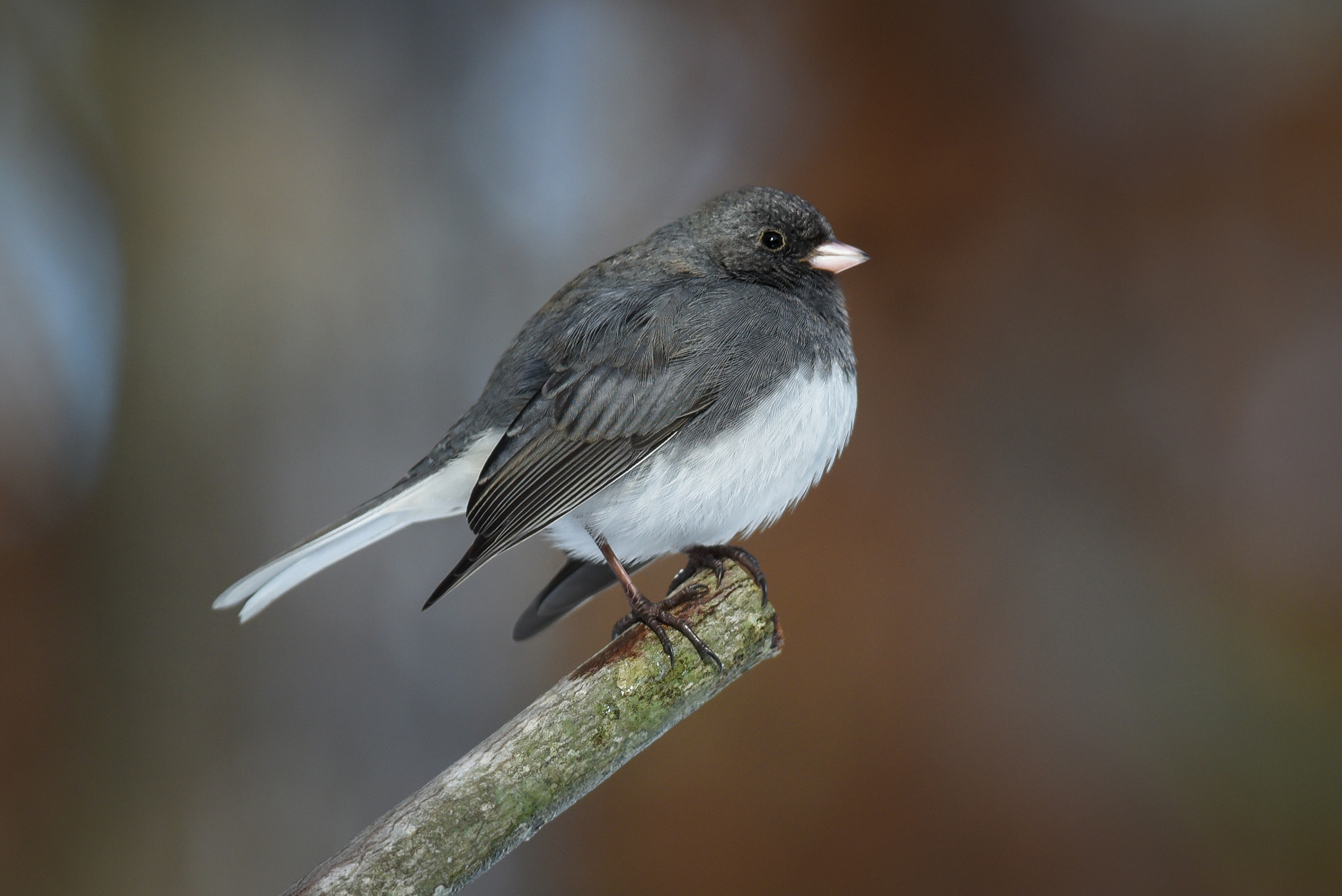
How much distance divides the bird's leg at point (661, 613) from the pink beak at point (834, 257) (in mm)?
474

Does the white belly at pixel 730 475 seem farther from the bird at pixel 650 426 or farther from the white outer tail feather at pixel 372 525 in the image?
the white outer tail feather at pixel 372 525

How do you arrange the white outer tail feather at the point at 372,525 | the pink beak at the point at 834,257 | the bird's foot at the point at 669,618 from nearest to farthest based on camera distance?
the bird's foot at the point at 669,618 < the white outer tail feather at the point at 372,525 < the pink beak at the point at 834,257

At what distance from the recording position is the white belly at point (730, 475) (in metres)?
1.11

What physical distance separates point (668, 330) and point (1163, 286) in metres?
1.32

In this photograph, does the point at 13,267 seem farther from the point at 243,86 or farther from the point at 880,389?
the point at 880,389

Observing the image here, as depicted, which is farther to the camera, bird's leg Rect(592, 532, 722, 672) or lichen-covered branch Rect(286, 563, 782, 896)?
bird's leg Rect(592, 532, 722, 672)

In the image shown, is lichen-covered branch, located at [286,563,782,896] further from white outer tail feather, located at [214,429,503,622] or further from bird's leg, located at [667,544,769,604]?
white outer tail feather, located at [214,429,503,622]

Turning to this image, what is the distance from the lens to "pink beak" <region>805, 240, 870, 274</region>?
1274 mm

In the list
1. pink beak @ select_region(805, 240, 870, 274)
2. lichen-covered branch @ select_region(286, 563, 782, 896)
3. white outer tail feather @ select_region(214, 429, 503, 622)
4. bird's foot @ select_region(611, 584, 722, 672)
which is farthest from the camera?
pink beak @ select_region(805, 240, 870, 274)

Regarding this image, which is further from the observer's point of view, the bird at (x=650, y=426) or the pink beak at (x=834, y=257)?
the pink beak at (x=834, y=257)

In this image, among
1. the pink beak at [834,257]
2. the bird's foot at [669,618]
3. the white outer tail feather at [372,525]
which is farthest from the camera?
the pink beak at [834,257]

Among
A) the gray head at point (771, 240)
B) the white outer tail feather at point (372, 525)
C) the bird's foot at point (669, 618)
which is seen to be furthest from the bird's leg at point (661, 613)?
the gray head at point (771, 240)

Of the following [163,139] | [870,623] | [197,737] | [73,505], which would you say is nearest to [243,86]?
[163,139]

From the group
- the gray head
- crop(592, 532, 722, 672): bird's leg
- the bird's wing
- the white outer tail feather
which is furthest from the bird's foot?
the gray head
